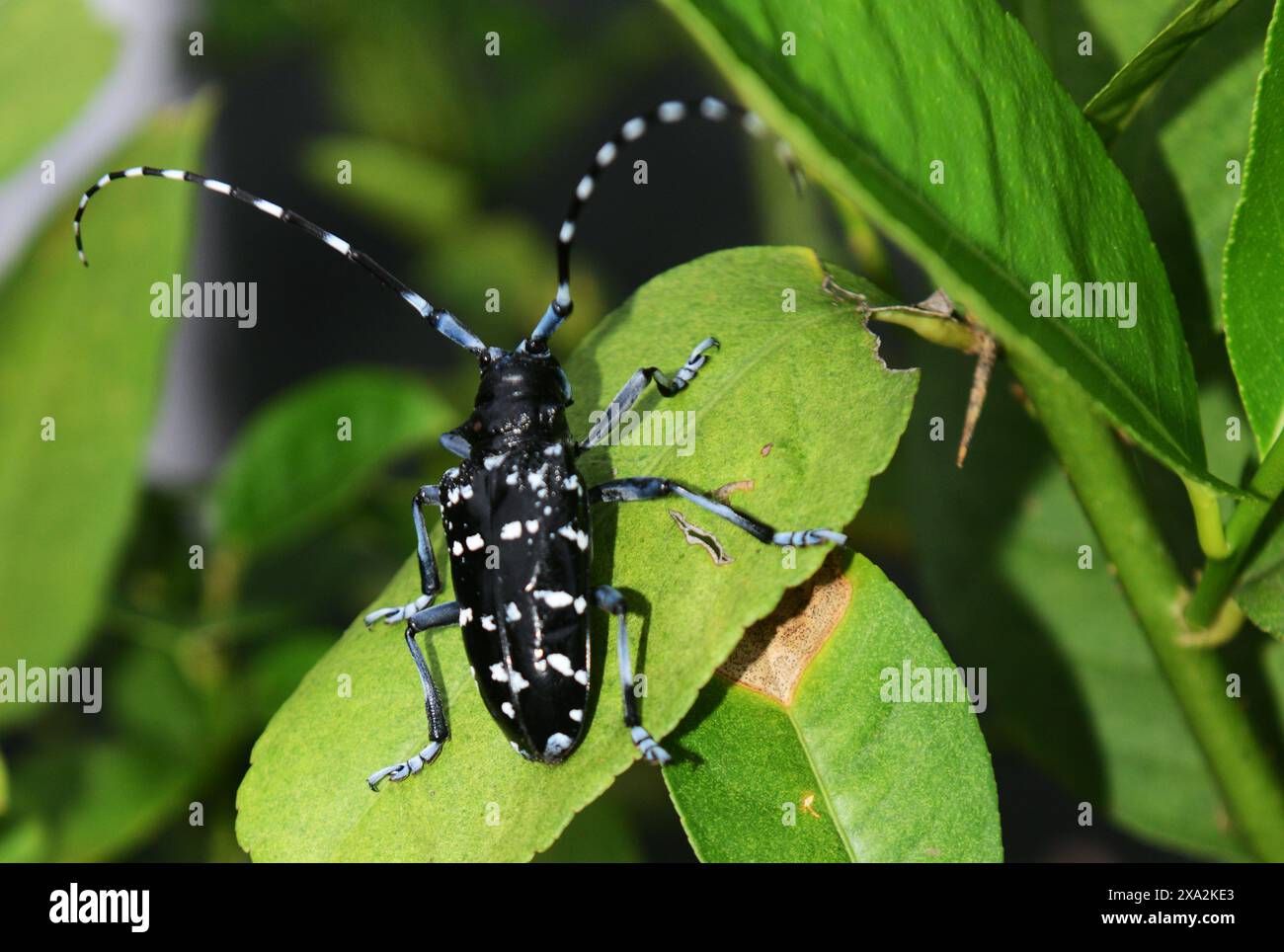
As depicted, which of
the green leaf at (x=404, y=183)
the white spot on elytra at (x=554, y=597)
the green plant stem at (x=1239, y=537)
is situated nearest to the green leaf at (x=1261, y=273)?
the green plant stem at (x=1239, y=537)

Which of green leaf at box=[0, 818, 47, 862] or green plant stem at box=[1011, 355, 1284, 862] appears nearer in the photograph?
green plant stem at box=[1011, 355, 1284, 862]

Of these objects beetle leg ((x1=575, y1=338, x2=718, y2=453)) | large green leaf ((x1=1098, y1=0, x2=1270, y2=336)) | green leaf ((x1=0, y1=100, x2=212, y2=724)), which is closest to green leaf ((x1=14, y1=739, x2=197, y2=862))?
green leaf ((x1=0, y1=100, x2=212, y2=724))

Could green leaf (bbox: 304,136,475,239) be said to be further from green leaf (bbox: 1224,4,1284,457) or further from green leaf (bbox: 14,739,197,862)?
green leaf (bbox: 1224,4,1284,457)

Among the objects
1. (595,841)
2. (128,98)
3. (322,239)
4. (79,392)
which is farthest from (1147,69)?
(128,98)

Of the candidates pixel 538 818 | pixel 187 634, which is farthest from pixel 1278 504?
pixel 187 634

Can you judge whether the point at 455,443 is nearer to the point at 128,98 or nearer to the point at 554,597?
the point at 554,597

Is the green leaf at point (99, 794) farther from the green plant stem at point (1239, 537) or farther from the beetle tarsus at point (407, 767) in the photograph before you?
the green plant stem at point (1239, 537)
